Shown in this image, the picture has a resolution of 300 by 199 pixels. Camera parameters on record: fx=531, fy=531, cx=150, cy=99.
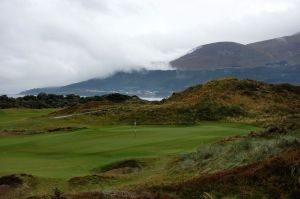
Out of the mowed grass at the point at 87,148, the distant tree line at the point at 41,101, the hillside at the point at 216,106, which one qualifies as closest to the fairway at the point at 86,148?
the mowed grass at the point at 87,148

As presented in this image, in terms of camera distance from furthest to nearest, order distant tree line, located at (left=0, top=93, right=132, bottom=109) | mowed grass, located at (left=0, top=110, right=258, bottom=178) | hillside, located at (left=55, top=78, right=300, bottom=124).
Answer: distant tree line, located at (left=0, top=93, right=132, bottom=109)
hillside, located at (left=55, top=78, right=300, bottom=124)
mowed grass, located at (left=0, top=110, right=258, bottom=178)

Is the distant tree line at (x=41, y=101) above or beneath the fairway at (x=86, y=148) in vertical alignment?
above

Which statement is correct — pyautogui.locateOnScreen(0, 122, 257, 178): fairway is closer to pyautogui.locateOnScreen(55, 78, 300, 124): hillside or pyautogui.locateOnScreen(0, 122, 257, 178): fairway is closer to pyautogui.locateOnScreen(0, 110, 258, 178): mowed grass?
pyautogui.locateOnScreen(0, 110, 258, 178): mowed grass

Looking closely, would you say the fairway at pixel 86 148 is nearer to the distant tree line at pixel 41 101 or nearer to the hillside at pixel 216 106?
the hillside at pixel 216 106

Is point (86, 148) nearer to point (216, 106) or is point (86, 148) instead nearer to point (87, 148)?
point (87, 148)

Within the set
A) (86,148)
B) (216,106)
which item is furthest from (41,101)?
(86,148)

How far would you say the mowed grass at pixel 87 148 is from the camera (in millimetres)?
28891

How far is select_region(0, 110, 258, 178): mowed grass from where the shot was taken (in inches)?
1137

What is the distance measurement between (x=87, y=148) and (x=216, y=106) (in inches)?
1078

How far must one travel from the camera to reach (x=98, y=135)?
41.5 metres

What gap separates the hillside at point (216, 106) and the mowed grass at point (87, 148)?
1542 cm

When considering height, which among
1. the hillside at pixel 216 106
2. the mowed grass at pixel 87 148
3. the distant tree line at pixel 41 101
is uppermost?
the distant tree line at pixel 41 101

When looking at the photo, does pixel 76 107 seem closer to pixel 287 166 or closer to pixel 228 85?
pixel 228 85

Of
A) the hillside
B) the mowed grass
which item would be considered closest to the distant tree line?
the hillside
